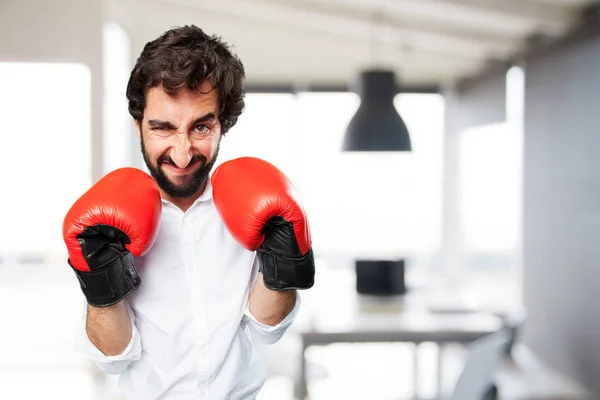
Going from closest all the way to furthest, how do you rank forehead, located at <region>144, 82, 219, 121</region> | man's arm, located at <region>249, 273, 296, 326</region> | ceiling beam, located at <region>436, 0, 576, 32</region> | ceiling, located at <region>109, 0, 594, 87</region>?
forehead, located at <region>144, 82, 219, 121</region>, man's arm, located at <region>249, 273, 296, 326</region>, ceiling beam, located at <region>436, 0, 576, 32</region>, ceiling, located at <region>109, 0, 594, 87</region>

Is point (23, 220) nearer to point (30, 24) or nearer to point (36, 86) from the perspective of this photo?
point (36, 86)

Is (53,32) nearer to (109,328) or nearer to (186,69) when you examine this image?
(186,69)

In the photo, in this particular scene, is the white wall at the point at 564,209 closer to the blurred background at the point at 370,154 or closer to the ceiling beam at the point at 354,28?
the blurred background at the point at 370,154

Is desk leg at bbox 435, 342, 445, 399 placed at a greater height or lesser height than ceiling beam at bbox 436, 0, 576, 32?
lesser

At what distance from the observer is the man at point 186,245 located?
4.79 feet

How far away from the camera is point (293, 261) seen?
1.53 metres

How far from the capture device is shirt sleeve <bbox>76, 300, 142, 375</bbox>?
153 cm

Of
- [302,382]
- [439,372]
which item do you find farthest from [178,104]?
[439,372]

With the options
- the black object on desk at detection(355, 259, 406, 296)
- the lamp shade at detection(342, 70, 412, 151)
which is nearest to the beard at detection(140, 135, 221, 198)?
→ the lamp shade at detection(342, 70, 412, 151)

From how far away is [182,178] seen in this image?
1.56 m

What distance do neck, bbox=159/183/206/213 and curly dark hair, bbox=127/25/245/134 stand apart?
0.59 feet

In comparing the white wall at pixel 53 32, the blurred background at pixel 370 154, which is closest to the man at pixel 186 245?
the blurred background at pixel 370 154

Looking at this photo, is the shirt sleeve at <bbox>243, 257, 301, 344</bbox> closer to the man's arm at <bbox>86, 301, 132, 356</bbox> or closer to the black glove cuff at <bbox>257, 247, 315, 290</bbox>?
the black glove cuff at <bbox>257, 247, 315, 290</bbox>

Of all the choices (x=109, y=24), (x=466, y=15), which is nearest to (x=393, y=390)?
(x=466, y=15)
